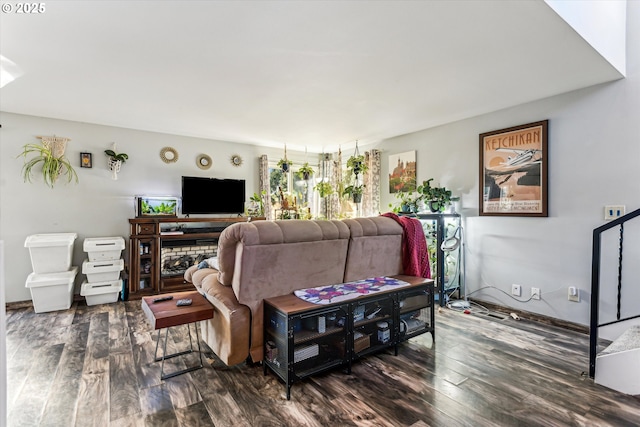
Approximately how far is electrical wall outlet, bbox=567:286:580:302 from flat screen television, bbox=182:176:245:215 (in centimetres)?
467

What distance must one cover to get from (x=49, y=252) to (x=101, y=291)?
77 centimetres

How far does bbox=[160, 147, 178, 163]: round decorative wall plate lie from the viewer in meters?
5.14

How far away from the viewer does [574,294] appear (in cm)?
333

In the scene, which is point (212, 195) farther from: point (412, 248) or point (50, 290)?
point (412, 248)

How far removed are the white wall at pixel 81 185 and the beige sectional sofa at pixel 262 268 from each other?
9.25 ft

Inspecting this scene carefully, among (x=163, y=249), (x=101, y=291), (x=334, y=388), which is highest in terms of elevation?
(x=163, y=249)

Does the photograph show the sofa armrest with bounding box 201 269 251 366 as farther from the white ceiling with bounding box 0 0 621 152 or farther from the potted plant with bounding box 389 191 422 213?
the potted plant with bounding box 389 191 422 213

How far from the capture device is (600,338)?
10.1 feet

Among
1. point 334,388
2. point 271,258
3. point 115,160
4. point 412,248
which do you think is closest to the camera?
point 334,388

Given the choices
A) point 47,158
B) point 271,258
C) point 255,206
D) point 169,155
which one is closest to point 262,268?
point 271,258

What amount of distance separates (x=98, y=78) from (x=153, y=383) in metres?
2.76

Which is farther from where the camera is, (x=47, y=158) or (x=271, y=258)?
(x=47, y=158)

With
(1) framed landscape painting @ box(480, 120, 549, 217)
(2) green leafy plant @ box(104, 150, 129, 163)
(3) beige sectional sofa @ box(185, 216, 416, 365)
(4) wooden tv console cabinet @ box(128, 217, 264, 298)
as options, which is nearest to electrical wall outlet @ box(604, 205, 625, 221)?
(1) framed landscape painting @ box(480, 120, 549, 217)

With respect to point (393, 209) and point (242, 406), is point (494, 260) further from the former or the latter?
point (242, 406)
